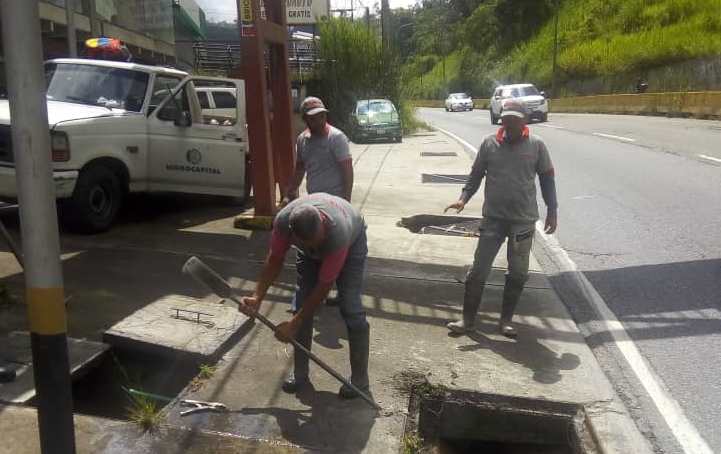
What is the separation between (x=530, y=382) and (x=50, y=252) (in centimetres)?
307

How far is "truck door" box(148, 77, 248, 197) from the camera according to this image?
848cm

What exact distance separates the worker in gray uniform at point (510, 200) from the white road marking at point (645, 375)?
2.76 ft

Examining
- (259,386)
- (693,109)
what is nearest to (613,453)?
(259,386)

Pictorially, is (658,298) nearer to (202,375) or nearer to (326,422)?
(326,422)

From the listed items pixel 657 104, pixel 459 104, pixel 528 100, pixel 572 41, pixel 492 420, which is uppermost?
pixel 572 41

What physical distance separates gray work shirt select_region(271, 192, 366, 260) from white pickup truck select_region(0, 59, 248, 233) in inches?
173

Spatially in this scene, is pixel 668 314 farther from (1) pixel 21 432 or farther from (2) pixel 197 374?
Result: (1) pixel 21 432

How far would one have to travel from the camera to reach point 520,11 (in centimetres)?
6594

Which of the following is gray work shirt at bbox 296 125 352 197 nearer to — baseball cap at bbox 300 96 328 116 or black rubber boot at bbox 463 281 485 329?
baseball cap at bbox 300 96 328 116

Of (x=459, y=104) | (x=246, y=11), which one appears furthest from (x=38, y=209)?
(x=459, y=104)

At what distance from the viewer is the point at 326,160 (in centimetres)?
553

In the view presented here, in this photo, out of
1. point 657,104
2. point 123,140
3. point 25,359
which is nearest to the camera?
point 25,359

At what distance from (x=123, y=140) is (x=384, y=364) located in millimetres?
4791

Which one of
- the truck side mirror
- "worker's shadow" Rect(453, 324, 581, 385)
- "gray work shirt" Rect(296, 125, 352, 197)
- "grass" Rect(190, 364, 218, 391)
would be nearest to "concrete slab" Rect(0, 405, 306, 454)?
"grass" Rect(190, 364, 218, 391)
